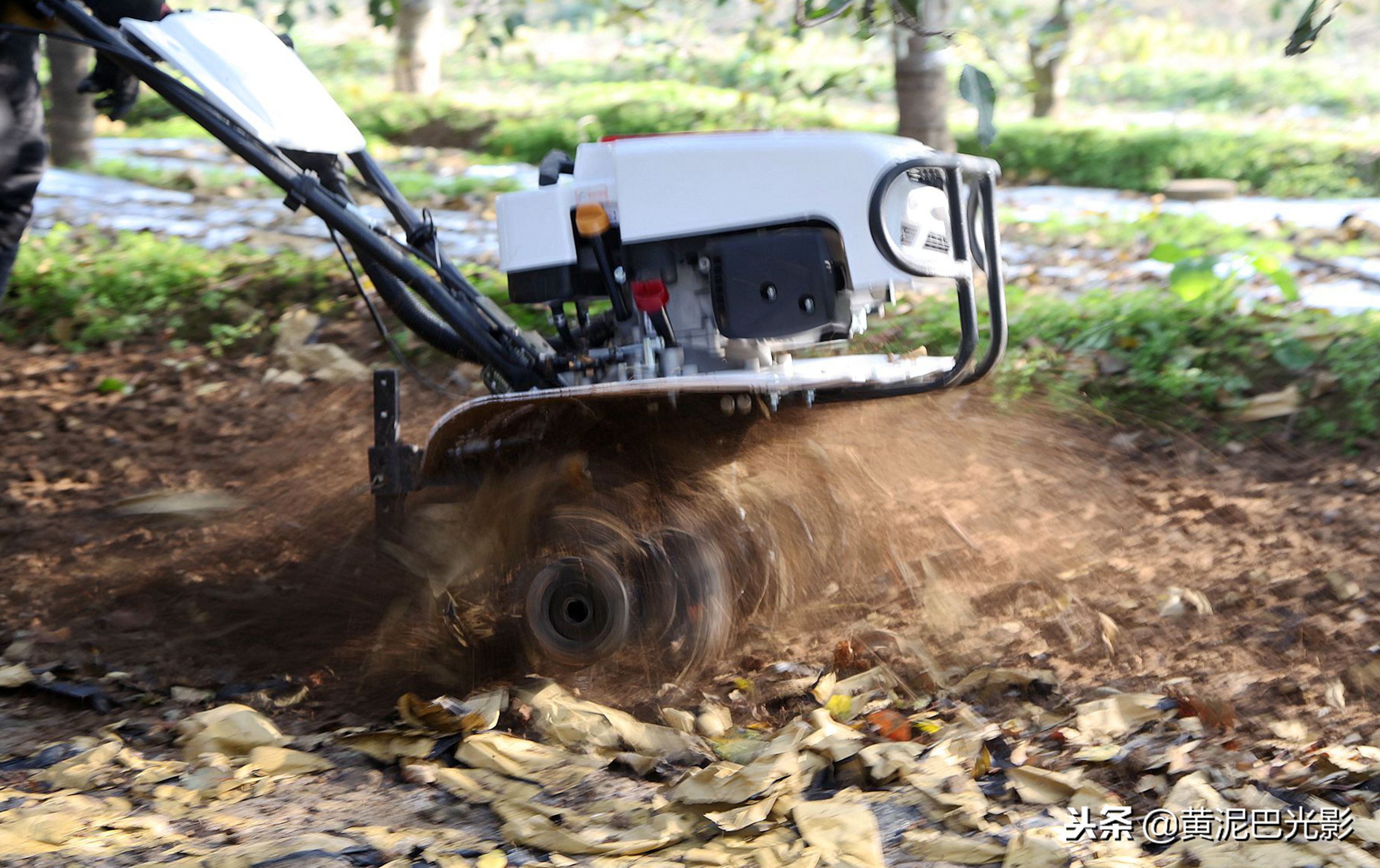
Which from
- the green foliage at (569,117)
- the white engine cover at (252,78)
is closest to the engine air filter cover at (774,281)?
the white engine cover at (252,78)

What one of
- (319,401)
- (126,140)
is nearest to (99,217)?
(319,401)

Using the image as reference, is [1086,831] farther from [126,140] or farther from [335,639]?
[126,140]

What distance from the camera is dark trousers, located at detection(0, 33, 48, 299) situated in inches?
132

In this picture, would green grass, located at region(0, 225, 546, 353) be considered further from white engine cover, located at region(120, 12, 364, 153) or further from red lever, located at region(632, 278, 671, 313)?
red lever, located at region(632, 278, 671, 313)

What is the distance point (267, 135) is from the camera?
2883 millimetres

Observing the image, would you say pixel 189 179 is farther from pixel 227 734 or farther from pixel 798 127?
pixel 227 734

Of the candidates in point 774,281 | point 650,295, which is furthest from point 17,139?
point 774,281

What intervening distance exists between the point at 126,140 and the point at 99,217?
13.7ft

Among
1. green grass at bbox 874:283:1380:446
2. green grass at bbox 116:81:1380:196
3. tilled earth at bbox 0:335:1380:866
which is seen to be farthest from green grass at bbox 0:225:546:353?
green grass at bbox 116:81:1380:196

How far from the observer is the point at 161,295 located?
521 cm

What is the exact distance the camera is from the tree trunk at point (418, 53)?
12461 millimetres

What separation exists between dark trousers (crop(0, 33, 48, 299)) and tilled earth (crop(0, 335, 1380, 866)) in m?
0.88

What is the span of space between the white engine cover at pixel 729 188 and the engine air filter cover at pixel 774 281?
0.04 metres

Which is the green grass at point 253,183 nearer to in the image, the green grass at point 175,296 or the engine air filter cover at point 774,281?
the green grass at point 175,296
